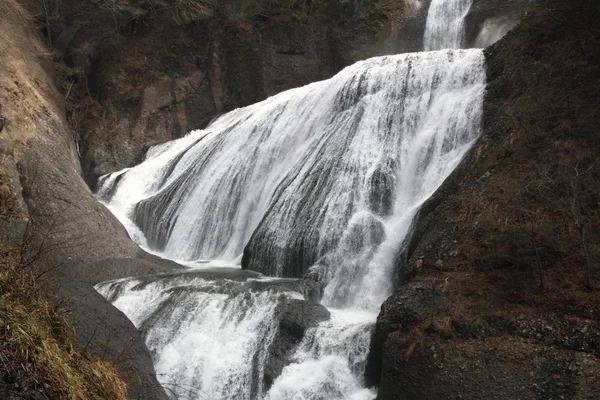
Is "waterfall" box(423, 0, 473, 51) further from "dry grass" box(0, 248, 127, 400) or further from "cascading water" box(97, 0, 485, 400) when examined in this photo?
"dry grass" box(0, 248, 127, 400)

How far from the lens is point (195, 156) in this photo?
2195 cm

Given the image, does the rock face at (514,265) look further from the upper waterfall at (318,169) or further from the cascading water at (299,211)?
the upper waterfall at (318,169)

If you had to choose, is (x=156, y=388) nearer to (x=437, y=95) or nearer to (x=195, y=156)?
(x=437, y=95)

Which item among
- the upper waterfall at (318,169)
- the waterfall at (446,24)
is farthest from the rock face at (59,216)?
the waterfall at (446,24)

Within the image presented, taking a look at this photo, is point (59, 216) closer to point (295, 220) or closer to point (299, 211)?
point (295, 220)

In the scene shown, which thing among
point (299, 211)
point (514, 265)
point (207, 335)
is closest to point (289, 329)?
point (207, 335)

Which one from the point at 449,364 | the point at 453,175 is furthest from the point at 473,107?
the point at 449,364

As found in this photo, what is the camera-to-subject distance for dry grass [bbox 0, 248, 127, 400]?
4.47 m

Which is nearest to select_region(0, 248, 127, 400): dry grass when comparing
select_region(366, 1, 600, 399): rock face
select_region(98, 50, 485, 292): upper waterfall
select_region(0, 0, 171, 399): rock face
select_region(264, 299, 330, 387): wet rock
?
select_region(0, 0, 171, 399): rock face

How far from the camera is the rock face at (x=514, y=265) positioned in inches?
295

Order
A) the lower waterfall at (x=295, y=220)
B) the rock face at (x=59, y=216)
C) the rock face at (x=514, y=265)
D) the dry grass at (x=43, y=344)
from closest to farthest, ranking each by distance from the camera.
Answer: the dry grass at (x=43, y=344) → the rock face at (x=514, y=265) → the rock face at (x=59, y=216) → the lower waterfall at (x=295, y=220)

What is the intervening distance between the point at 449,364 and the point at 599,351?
6.47 feet

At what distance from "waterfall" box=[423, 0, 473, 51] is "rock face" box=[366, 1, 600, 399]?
13351 millimetres

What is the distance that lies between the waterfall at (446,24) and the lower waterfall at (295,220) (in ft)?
30.0
